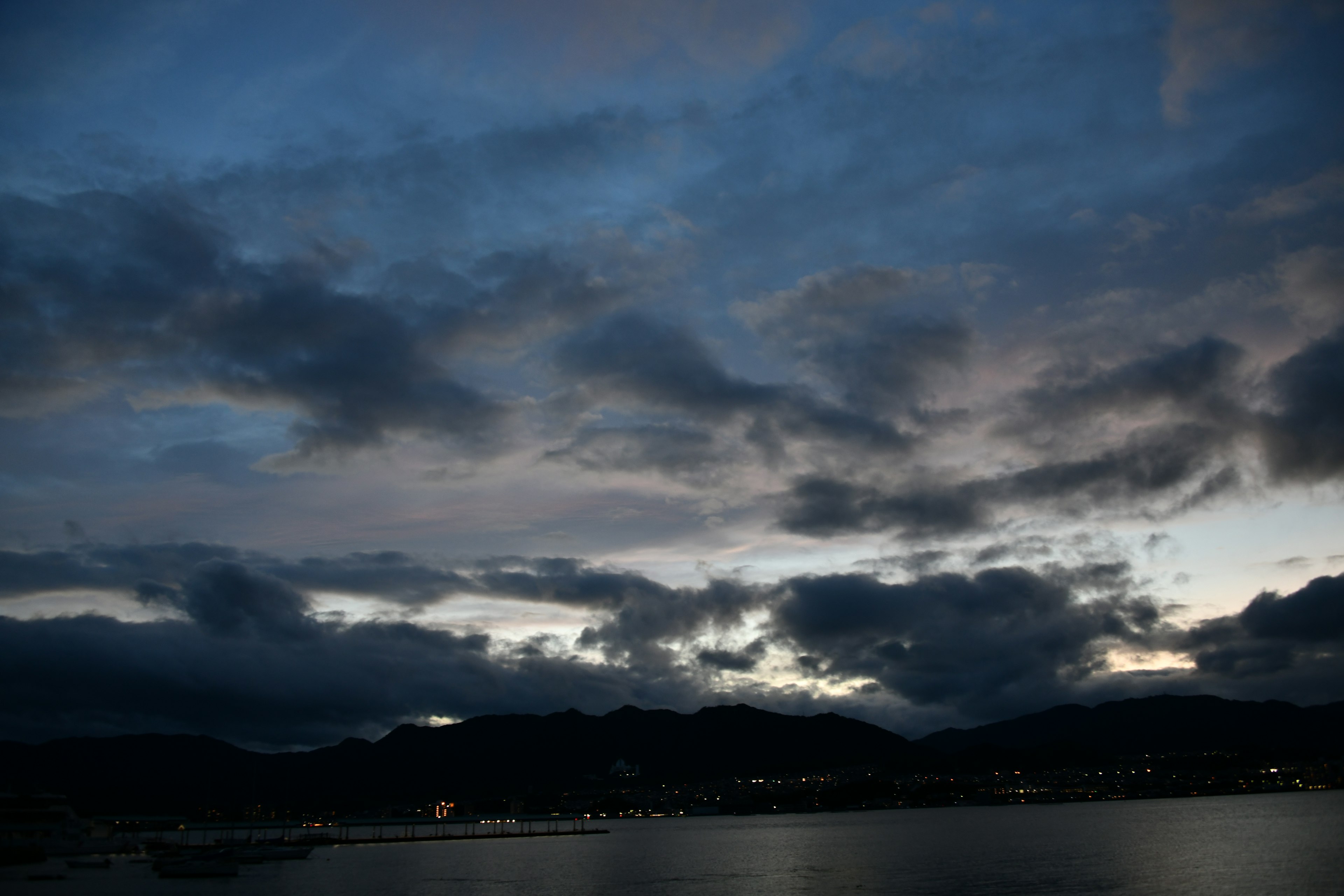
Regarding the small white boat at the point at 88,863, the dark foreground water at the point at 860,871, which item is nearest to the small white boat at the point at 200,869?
the dark foreground water at the point at 860,871

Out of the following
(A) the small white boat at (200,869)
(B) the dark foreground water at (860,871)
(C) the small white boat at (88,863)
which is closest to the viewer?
(B) the dark foreground water at (860,871)

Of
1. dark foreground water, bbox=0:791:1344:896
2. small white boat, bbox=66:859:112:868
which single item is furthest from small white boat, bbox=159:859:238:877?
small white boat, bbox=66:859:112:868

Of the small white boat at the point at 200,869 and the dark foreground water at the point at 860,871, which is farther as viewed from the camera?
the small white boat at the point at 200,869

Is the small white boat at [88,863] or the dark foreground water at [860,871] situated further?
the small white boat at [88,863]

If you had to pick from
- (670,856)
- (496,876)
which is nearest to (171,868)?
(496,876)

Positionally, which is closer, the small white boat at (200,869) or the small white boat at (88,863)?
the small white boat at (200,869)

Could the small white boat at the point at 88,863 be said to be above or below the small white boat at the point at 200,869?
above

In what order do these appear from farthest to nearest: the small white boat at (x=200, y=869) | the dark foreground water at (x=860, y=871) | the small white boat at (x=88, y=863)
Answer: the small white boat at (x=88, y=863) → the small white boat at (x=200, y=869) → the dark foreground water at (x=860, y=871)

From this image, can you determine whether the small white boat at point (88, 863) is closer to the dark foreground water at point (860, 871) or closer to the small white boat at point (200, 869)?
the dark foreground water at point (860, 871)

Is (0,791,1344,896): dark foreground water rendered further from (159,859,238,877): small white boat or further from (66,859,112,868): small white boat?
(66,859,112,868): small white boat

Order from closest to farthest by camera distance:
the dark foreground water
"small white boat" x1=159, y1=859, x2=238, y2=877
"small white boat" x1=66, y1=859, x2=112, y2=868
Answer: the dark foreground water < "small white boat" x1=159, y1=859, x2=238, y2=877 < "small white boat" x1=66, y1=859, x2=112, y2=868

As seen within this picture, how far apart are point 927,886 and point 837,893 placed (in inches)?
408

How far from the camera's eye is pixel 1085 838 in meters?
179

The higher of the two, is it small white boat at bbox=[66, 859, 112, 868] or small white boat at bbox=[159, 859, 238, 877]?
small white boat at bbox=[66, 859, 112, 868]
